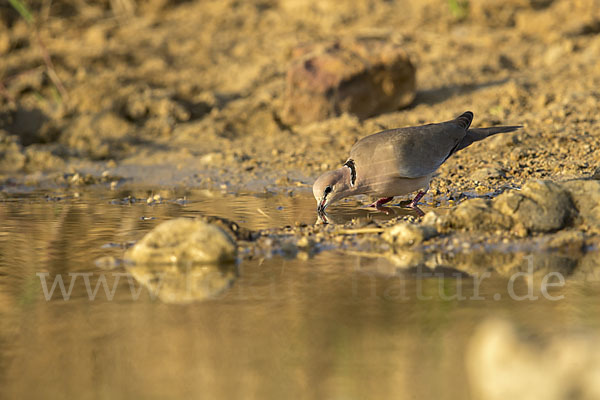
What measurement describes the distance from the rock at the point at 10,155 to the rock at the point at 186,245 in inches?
179

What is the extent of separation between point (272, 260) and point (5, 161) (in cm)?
497

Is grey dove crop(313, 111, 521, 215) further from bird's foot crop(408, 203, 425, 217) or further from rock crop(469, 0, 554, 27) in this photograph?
Result: rock crop(469, 0, 554, 27)

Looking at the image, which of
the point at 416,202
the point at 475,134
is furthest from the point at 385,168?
the point at 475,134

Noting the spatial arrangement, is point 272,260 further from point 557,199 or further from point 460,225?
point 557,199

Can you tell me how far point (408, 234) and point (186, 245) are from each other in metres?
1.17

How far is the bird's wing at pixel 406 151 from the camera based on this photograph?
535 centimetres

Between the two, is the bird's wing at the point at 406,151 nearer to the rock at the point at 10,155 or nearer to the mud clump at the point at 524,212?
the mud clump at the point at 524,212

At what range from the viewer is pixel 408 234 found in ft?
14.3

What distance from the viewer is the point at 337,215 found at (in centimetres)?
554

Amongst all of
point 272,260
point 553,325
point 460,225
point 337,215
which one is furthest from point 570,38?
point 553,325

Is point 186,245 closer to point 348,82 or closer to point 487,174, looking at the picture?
point 487,174

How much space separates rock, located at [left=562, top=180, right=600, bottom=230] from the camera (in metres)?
4.42

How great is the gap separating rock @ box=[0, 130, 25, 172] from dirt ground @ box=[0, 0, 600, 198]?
0.01 meters

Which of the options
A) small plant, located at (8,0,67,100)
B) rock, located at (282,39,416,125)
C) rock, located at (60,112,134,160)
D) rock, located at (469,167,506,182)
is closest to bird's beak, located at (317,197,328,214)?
rock, located at (469,167,506,182)
